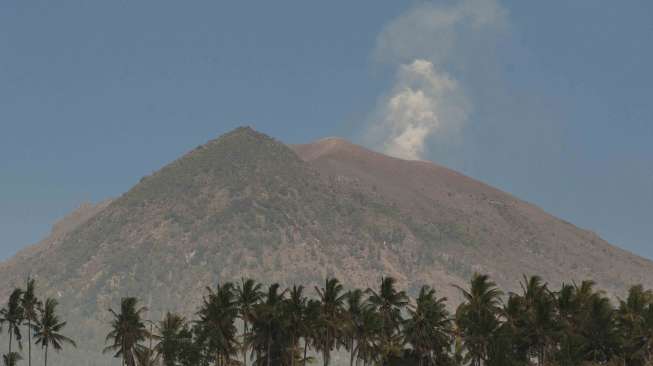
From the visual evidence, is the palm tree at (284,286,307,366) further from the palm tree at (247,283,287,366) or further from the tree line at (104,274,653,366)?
the palm tree at (247,283,287,366)

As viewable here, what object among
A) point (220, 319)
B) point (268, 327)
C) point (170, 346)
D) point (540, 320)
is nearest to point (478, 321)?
point (540, 320)

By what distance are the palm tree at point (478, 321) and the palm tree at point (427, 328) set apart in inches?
181

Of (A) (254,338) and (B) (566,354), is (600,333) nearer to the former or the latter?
(B) (566,354)

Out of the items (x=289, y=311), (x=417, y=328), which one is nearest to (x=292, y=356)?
(x=289, y=311)

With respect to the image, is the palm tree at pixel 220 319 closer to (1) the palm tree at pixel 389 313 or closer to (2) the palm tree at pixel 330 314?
(2) the palm tree at pixel 330 314

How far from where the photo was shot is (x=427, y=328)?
15525 centimetres

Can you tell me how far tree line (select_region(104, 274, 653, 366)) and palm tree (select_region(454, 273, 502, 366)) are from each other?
12 centimetres

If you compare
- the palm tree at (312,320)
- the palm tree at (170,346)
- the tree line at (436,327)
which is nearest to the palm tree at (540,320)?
the tree line at (436,327)

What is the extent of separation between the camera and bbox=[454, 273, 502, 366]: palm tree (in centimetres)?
14900

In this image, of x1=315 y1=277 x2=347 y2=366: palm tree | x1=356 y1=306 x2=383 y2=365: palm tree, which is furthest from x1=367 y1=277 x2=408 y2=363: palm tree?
x1=315 y1=277 x2=347 y2=366: palm tree

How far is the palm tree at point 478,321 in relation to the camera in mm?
149000

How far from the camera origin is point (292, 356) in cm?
15462

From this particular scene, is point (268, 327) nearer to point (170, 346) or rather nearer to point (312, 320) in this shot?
point (312, 320)

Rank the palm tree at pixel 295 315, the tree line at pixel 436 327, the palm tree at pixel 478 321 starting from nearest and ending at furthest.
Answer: the tree line at pixel 436 327
the palm tree at pixel 478 321
the palm tree at pixel 295 315
